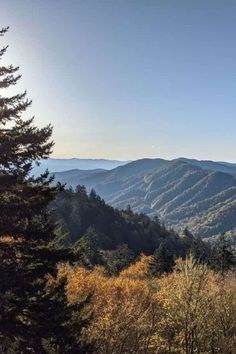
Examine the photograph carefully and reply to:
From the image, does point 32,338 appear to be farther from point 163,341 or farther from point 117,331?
point 163,341

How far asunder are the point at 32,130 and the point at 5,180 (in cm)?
263

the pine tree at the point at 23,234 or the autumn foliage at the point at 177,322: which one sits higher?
the pine tree at the point at 23,234

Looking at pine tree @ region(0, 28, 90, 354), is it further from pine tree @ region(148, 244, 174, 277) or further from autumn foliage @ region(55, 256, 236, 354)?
pine tree @ region(148, 244, 174, 277)

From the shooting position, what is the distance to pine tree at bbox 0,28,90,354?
61.8ft

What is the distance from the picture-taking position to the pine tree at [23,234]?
61.8 ft

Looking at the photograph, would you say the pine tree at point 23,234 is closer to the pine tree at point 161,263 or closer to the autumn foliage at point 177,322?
the autumn foliage at point 177,322

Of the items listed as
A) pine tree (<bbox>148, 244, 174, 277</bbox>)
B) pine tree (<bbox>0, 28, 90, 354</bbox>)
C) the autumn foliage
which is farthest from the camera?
pine tree (<bbox>148, 244, 174, 277</bbox>)

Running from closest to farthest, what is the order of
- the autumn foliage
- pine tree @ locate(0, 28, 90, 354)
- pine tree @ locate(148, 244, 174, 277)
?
pine tree @ locate(0, 28, 90, 354) < the autumn foliage < pine tree @ locate(148, 244, 174, 277)

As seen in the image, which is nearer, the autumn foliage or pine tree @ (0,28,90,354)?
pine tree @ (0,28,90,354)

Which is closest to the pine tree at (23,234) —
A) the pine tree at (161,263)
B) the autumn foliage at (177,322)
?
the autumn foliage at (177,322)

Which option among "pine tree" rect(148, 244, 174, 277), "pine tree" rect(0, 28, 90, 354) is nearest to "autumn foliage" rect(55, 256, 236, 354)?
"pine tree" rect(0, 28, 90, 354)

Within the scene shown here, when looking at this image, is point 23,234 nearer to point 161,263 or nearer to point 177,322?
point 177,322

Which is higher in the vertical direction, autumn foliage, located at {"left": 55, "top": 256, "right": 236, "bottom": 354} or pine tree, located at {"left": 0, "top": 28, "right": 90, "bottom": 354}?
pine tree, located at {"left": 0, "top": 28, "right": 90, "bottom": 354}

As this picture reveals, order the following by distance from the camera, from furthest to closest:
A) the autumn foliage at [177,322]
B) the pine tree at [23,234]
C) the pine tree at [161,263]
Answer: the pine tree at [161,263]
the autumn foliage at [177,322]
the pine tree at [23,234]
